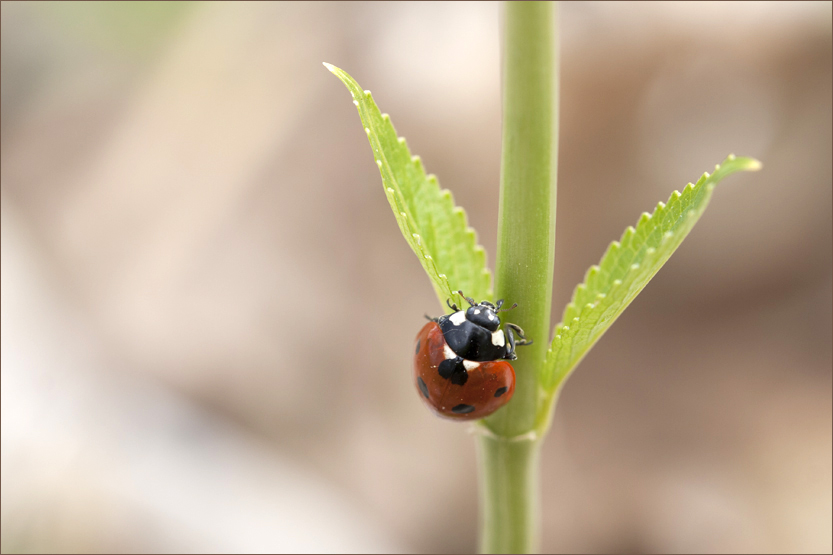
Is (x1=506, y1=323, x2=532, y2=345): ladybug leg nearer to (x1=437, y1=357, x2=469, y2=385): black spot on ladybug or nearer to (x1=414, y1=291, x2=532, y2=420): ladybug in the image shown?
(x1=414, y1=291, x2=532, y2=420): ladybug

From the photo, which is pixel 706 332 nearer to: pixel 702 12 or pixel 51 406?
pixel 702 12

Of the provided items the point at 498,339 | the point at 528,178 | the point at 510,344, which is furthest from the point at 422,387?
the point at 528,178

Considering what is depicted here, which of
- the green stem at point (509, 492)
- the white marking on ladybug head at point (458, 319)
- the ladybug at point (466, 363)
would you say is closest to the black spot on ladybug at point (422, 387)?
the ladybug at point (466, 363)

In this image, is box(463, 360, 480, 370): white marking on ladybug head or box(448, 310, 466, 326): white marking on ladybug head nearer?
box(463, 360, 480, 370): white marking on ladybug head

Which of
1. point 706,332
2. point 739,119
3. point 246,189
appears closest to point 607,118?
point 739,119

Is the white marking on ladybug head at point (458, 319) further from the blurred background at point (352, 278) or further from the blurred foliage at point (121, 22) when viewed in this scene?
the blurred foliage at point (121, 22)

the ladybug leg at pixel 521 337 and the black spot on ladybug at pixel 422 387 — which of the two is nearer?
the ladybug leg at pixel 521 337

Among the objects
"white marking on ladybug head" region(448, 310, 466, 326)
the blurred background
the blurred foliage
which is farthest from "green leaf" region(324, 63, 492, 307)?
the blurred foliage
